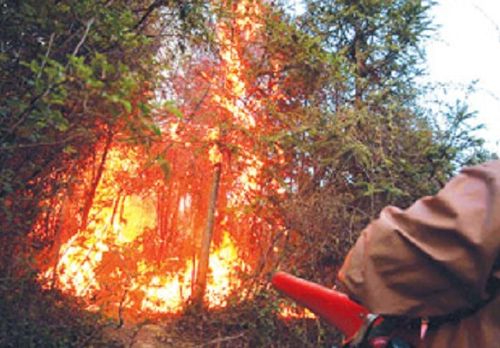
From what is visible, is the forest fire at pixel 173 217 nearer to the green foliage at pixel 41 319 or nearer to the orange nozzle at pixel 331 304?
the green foliage at pixel 41 319

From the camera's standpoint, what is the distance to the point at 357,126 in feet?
19.6

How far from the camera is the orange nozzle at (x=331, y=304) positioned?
166 cm

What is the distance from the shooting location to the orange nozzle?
1.66 metres

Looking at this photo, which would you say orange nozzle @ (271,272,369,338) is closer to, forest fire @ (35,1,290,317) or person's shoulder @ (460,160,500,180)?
person's shoulder @ (460,160,500,180)

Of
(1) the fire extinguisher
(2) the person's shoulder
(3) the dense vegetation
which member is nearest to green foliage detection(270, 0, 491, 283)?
(3) the dense vegetation

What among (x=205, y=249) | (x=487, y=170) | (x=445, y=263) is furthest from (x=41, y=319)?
(x=487, y=170)

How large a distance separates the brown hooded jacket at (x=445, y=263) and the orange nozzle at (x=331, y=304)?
0.91ft

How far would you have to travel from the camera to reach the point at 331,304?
1733 mm

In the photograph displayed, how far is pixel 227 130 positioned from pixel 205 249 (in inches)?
78.1

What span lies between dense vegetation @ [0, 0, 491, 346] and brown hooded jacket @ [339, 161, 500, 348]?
1.51 m

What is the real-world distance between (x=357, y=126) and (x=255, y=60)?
2.30 m

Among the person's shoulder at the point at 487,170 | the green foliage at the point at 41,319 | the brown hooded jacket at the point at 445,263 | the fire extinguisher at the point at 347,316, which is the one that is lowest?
the green foliage at the point at 41,319

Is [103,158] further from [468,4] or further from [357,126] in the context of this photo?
[468,4]

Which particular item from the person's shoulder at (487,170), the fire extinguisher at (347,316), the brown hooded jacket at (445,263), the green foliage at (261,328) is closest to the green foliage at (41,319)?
the green foliage at (261,328)
